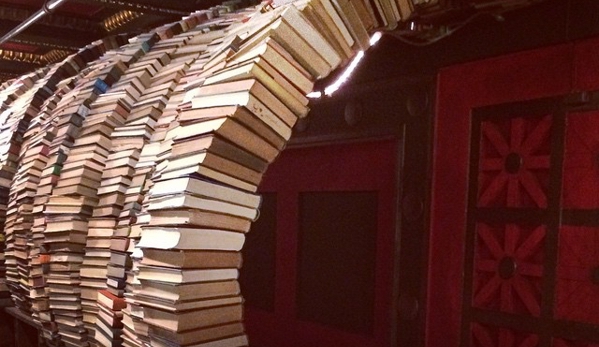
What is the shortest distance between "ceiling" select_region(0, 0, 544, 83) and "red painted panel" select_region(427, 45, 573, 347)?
0.30 meters

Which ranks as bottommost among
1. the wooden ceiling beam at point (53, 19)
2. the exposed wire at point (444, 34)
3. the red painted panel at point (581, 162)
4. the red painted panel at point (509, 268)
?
the red painted panel at point (509, 268)

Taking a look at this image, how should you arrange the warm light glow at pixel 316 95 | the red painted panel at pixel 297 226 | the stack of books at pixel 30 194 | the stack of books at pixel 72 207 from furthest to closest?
the warm light glow at pixel 316 95 → the red painted panel at pixel 297 226 → the stack of books at pixel 30 194 → the stack of books at pixel 72 207

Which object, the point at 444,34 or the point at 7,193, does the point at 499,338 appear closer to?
the point at 444,34

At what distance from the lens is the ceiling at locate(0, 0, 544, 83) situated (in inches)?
116

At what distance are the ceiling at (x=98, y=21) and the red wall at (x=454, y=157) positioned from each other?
288mm

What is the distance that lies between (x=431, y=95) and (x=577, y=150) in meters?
0.91

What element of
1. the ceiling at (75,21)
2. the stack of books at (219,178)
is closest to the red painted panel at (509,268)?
the stack of books at (219,178)

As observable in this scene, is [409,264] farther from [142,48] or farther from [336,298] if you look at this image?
[142,48]

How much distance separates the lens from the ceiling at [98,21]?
9.67 ft

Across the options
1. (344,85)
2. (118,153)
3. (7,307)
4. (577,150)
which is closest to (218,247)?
(118,153)

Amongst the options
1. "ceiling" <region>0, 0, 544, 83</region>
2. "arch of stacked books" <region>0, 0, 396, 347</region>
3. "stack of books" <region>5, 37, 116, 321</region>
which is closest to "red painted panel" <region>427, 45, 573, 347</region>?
"ceiling" <region>0, 0, 544, 83</region>

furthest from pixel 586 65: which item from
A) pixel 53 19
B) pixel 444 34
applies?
pixel 53 19

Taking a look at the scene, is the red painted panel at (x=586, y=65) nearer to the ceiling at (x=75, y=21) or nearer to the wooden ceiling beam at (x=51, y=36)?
the ceiling at (x=75, y=21)

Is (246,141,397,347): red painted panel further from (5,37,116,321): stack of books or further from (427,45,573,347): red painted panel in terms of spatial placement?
(5,37,116,321): stack of books
